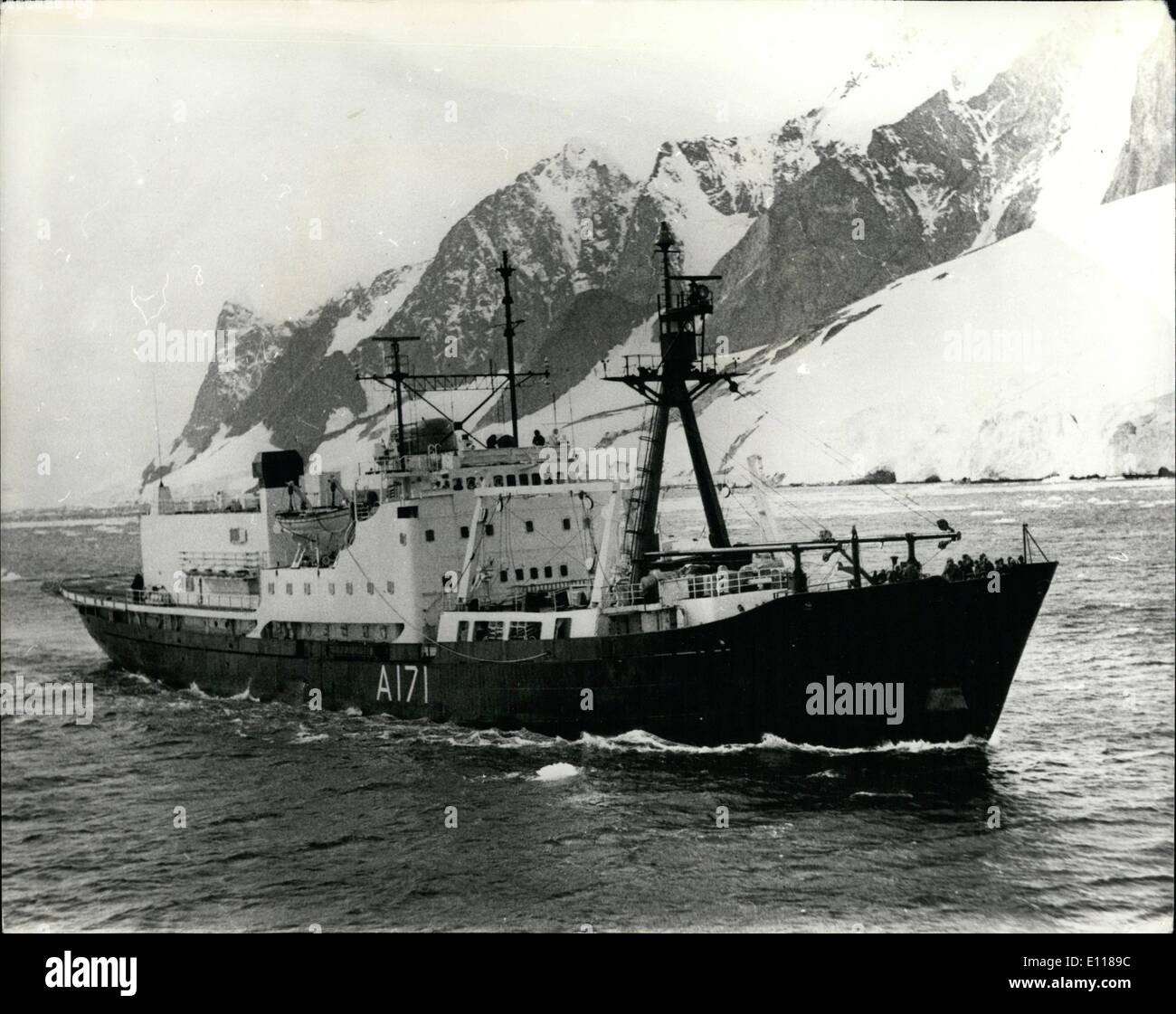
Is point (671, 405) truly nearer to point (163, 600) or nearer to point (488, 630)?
point (488, 630)

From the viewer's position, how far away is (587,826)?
13.6m

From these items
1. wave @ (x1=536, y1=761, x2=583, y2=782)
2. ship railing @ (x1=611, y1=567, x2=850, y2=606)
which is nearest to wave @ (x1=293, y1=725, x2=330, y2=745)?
wave @ (x1=536, y1=761, x2=583, y2=782)

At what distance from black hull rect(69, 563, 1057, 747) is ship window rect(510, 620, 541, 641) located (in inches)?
14.4

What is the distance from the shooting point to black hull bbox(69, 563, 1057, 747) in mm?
15180

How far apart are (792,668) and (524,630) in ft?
14.0

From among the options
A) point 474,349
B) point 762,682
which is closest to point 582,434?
point 474,349

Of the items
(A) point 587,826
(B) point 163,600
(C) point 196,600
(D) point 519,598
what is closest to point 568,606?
(D) point 519,598

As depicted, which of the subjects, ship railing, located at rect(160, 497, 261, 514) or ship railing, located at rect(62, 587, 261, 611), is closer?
ship railing, located at rect(62, 587, 261, 611)

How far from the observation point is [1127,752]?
1548 cm

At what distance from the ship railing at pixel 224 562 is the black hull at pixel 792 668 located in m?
6.62

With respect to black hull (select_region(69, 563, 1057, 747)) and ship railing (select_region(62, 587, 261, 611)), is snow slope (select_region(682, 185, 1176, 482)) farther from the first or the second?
ship railing (select_region(62, 587, 261, 611))

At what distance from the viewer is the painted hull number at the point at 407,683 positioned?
1822 centimetres

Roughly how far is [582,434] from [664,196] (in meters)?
9.94

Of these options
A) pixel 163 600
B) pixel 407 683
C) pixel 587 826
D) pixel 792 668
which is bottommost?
pixel 587 826
